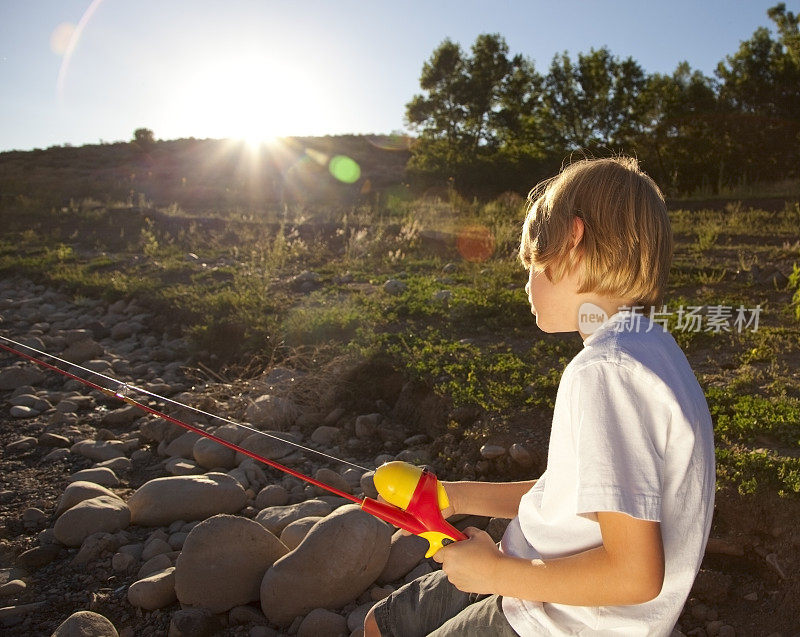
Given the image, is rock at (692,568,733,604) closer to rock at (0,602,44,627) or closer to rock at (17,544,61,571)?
rock at (0,602,44,627)

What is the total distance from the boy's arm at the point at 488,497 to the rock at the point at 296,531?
1.72m

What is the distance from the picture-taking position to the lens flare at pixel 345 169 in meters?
30.9

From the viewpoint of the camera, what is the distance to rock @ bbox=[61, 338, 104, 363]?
6.84 m

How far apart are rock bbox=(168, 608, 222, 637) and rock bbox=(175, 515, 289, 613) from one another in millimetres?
53

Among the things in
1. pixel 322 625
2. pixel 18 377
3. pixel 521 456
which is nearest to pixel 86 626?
pixel 322 625

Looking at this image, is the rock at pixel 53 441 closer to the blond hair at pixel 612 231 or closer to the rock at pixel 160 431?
the rock at pixel 160 431

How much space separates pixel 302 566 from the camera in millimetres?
3033

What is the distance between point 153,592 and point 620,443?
8.59 feet

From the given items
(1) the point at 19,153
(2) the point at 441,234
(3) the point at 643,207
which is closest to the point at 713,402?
(3) the point at 643,207

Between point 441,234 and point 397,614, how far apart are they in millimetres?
9309

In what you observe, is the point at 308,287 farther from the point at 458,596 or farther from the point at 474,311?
the point at 458,596

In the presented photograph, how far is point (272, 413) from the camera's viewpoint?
5086mm

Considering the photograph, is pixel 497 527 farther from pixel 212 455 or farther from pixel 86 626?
pixel 212 455

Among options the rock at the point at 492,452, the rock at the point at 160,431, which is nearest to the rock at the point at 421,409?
the rock at the point at 492,452
